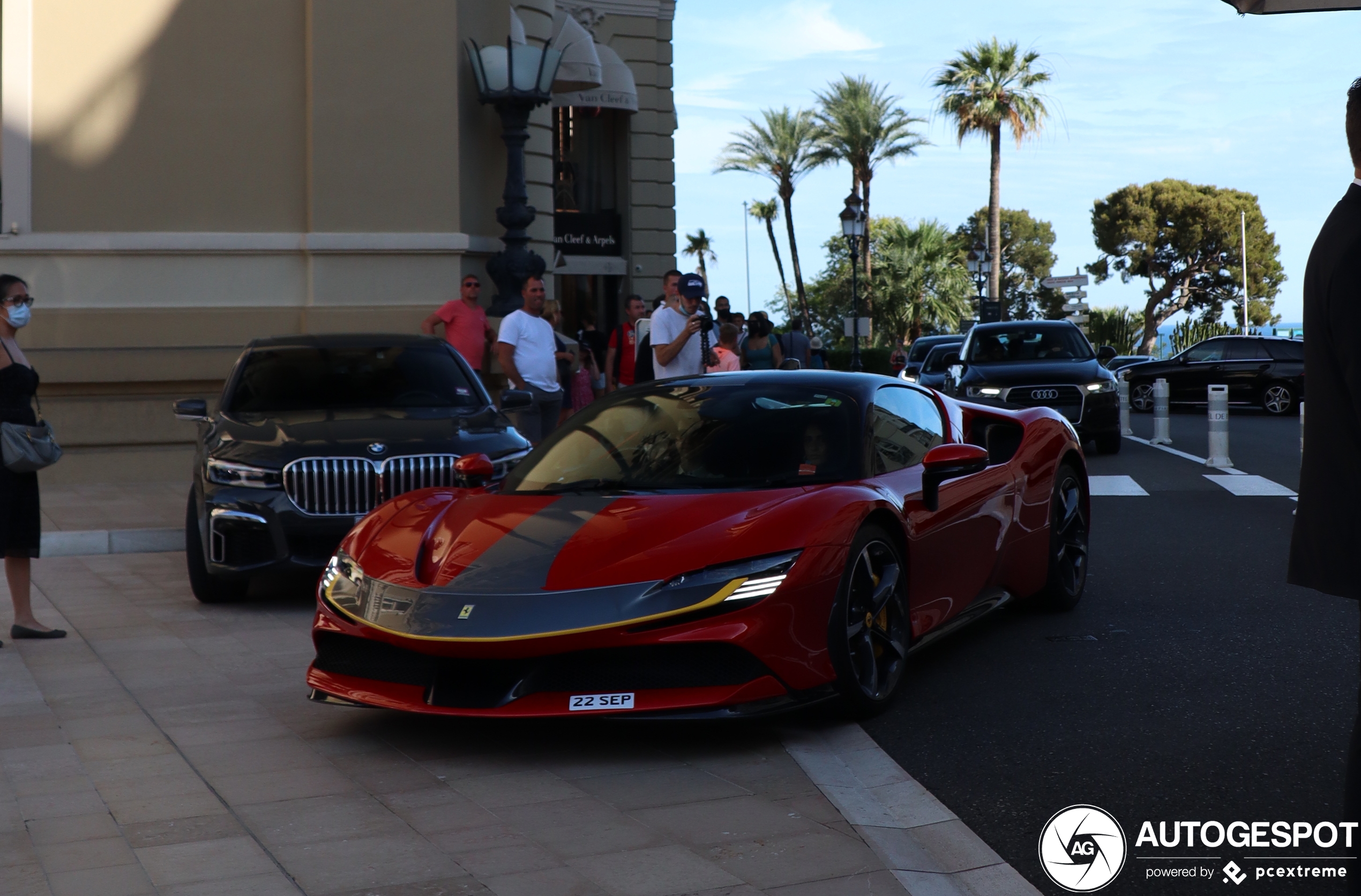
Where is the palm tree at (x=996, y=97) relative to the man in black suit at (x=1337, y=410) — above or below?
above

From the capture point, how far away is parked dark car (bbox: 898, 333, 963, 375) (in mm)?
31875

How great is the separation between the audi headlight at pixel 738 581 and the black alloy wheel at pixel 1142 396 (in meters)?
28.4

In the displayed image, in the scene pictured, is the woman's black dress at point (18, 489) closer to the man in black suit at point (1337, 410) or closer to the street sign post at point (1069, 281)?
the man in black suit at point (1337, 410)

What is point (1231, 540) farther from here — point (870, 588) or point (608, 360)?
point (608, 360)

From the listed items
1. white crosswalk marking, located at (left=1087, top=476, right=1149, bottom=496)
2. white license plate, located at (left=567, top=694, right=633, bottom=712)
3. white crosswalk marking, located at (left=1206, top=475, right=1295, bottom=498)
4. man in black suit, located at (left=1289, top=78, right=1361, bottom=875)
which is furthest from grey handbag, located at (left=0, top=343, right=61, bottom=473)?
white crosswalk marking, located at (left=1206, top=475, right=1295, bottom=498)

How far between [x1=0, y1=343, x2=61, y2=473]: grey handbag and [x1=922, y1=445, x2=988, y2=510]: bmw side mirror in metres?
3.97

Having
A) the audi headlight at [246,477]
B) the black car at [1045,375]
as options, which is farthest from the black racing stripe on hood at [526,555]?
the black car at [1045,375]

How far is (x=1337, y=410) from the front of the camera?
3.11m

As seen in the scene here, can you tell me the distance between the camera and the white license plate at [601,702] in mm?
4816

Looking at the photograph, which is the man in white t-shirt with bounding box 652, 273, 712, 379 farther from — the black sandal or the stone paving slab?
the stone paving slab

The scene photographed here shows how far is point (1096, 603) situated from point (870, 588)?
271cm

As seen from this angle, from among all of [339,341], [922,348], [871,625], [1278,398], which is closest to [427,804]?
[871,625]

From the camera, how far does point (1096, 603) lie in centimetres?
777

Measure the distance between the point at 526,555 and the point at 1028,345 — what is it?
1517 cm
